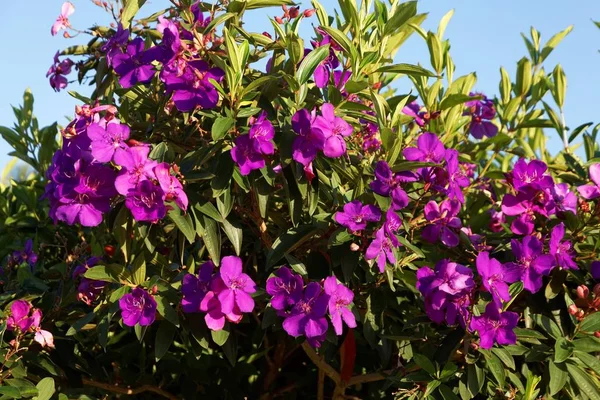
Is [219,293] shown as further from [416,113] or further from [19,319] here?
[416,113]

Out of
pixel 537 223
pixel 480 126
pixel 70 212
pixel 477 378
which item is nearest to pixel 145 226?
pixel 70 212

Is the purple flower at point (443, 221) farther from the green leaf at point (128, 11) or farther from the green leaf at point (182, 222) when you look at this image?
the green leaf at point (128, 11)

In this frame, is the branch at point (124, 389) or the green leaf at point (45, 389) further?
the branch at point (124, 389)

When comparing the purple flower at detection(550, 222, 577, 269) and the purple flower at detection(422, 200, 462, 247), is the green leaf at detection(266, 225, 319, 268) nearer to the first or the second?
the purple flower at detection(422, 200, 462, 247)

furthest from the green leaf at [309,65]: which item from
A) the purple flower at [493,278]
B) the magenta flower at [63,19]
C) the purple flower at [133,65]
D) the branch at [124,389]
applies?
the branch at [124,389]

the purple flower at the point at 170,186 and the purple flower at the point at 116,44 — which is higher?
the purple flower at the point at 116,44

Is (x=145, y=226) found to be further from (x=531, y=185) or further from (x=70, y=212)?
(x=531, y=185)

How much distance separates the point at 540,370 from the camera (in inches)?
89.2

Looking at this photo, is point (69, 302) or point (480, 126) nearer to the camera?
point (69, 302)

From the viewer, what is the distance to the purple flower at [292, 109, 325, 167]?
183 centimetres

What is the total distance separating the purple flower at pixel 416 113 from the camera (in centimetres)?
268

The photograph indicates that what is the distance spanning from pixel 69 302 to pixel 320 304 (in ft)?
2.42

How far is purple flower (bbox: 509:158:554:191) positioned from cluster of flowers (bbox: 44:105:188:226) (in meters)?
0.89

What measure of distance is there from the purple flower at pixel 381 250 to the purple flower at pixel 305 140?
0.75ft
